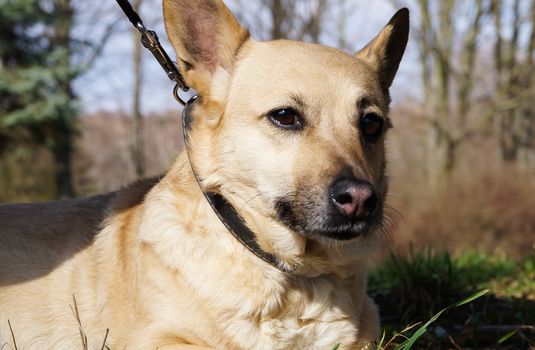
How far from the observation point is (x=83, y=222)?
11.5 ft

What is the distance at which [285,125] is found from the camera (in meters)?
2.84

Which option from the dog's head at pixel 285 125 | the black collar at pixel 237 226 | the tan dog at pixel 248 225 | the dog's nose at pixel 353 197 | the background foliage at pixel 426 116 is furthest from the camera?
the background foliage at pixel 426 116

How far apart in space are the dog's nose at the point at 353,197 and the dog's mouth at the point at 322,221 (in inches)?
1.6

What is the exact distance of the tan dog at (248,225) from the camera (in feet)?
8.85

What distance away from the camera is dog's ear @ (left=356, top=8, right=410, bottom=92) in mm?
3432

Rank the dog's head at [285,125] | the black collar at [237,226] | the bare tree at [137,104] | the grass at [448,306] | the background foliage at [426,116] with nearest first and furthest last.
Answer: the dog's head at [285,125]
the black collar at [237,226]
the grass at [448,306]
the background foliage at [426,116]
the bare tree at [137,104]

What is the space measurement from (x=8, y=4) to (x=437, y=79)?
1160cm

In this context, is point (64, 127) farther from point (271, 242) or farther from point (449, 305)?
point (271, 242)

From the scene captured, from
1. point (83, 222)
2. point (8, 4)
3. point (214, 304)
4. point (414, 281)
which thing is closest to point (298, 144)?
point (214, 304)

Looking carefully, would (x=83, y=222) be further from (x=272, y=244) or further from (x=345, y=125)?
(x=345, y=125)

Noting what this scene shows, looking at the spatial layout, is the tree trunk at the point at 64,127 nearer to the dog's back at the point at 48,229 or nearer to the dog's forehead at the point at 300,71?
the dog's back at the point at 48,229

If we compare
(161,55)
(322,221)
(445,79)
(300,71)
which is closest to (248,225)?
(322,221)

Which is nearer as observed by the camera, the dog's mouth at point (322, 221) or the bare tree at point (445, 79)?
the dog's mouth at point (322, 221)

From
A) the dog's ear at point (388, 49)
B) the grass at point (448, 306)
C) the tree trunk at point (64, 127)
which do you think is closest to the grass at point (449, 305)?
the grass at point (448, 306)
